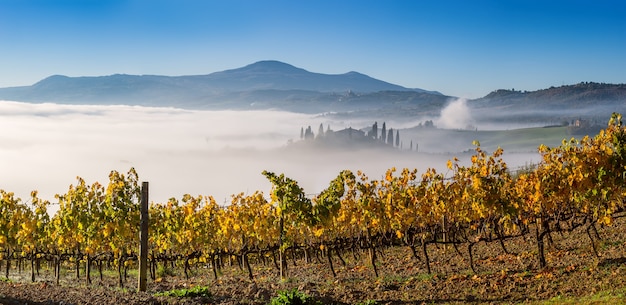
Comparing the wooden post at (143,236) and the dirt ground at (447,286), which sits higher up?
the wooden post at (143,236)

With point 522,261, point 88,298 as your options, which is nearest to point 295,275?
point 522,261

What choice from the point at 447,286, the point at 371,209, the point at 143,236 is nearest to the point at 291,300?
the point at 143,236

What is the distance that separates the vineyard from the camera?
877 inches

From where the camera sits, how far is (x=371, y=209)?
26188mm

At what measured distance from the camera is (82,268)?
41.4 m

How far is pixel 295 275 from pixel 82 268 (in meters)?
19.9

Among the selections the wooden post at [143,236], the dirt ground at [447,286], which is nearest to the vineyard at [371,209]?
the dirt ground at [447,286]

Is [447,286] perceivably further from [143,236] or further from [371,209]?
[143,236]

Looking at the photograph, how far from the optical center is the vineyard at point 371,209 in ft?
73.1

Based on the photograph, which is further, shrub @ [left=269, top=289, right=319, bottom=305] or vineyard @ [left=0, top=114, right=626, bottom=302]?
vineyard @ [left=0, top=114, right=626, bottom=302]

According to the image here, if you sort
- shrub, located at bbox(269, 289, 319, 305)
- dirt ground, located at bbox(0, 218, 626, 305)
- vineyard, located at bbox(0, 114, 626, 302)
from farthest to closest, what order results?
vineyard, located at bbox(0, 114, 626, 302), dirt ground, located at bbox(0, 218, 626, 305), shrub, located at bbox(269, 289, 319, 305)

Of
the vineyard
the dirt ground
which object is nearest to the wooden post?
the dirt ground

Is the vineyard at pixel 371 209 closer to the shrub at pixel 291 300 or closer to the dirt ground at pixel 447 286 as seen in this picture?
the dirt ground at pixel 447 286

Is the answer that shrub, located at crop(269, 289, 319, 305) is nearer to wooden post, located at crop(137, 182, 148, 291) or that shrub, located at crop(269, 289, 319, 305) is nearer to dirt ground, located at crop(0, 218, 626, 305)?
dirt ground, located at crop(0, 218, 626, 305)
